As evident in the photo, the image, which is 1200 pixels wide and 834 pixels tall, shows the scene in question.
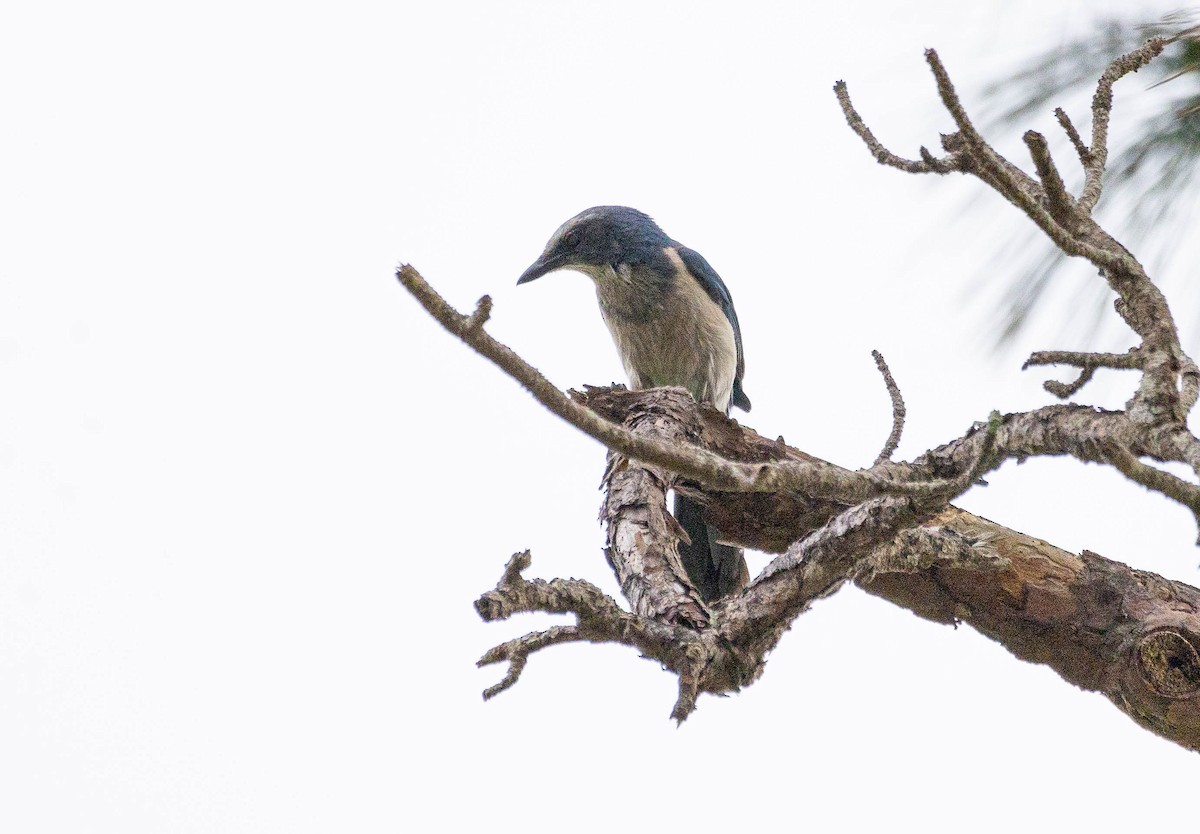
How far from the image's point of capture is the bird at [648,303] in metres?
5.04

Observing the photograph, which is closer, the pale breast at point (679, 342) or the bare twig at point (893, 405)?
the bare twig at point (893, 405)

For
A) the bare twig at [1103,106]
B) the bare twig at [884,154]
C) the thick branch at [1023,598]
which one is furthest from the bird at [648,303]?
the bare twig at [1103,106]

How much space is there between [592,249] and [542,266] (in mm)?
224

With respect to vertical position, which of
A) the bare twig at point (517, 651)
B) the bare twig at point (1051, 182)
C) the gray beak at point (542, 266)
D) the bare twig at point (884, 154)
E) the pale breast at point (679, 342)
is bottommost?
the bare twig at point (517, 651)

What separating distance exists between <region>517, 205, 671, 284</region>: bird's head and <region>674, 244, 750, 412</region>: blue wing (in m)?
0.21

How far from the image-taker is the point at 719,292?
17.9 feet

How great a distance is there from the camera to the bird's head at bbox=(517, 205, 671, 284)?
5.16 metres

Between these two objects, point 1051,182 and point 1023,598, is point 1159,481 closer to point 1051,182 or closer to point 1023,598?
point 1051,182

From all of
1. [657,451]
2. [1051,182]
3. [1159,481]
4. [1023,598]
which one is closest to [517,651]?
[657,451]

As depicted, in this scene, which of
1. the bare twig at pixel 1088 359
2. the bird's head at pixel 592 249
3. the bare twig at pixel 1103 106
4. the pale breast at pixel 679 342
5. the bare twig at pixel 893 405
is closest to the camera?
the bare twig at pixel 1088 359

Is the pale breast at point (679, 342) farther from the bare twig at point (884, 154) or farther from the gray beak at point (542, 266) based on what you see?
the bare twig at point (884, 154)

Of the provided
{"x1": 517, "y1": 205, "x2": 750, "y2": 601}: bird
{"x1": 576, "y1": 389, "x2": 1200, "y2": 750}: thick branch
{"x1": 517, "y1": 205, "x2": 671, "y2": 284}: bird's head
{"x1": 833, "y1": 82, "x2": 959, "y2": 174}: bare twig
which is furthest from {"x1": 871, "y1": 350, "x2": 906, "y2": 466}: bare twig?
{"x1": 517, "y1": 205, "x2": 671, "y2": 284}: bird's head

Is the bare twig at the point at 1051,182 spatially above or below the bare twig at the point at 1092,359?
above

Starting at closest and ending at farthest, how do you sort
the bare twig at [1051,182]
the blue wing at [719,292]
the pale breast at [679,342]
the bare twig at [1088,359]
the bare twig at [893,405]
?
the bare twig at [1051,182], the bare twig at [1088,359], the bare twig at [893,405], the pale breast at [679,342], the blue wing at [719,292]
